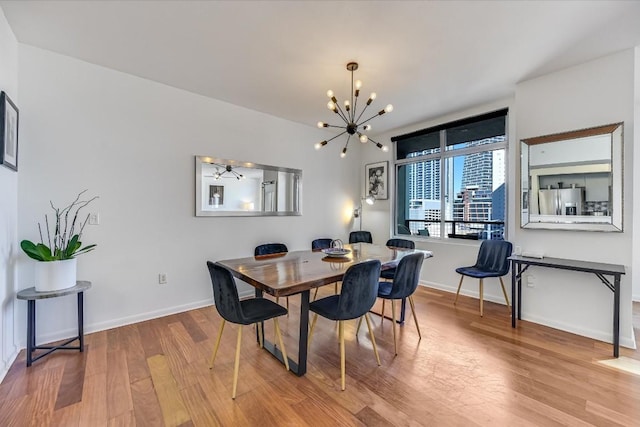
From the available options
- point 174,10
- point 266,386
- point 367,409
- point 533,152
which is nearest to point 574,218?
point 533,152

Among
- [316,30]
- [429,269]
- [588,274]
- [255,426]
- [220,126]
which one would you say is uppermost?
[316,30]

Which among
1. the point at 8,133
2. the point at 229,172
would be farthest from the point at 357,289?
the point at 8,133

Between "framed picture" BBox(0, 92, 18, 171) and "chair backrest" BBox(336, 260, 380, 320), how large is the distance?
2.63 metres

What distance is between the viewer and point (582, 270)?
2.52 metres

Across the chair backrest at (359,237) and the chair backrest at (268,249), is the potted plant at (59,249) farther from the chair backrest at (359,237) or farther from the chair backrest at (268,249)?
the chair backrest at (359,237)

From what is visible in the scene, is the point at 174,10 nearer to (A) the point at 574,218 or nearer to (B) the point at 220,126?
(B) the point at 220,126

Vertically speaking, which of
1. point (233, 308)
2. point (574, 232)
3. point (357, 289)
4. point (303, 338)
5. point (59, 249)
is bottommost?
point (303, 338)

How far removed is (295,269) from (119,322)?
6.94 ft

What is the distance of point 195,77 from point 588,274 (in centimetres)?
458

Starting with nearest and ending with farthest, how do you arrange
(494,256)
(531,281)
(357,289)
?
(357,289)
(531,281)
(494,256)

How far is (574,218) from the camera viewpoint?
9.37ft

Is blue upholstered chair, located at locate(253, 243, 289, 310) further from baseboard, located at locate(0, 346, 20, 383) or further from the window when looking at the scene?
the window

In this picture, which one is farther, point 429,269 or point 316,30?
point 429,269

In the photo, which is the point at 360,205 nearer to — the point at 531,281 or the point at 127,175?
the point at 531,281
